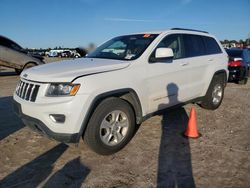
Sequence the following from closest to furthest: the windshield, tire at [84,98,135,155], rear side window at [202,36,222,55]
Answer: tire at [84,98,135,155] < the windshield < rear side window at [202,36,222,55]

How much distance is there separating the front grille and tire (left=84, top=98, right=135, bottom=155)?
2.79 ft

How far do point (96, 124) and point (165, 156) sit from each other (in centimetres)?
114

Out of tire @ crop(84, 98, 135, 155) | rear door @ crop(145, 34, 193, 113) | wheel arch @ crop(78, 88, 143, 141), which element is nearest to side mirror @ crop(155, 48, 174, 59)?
rear door @ crop(145, 34, 193, 113)

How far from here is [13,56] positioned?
504 inches

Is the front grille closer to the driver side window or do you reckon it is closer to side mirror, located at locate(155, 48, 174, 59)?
side mirror, located at locate(155, 48, 174, 59)

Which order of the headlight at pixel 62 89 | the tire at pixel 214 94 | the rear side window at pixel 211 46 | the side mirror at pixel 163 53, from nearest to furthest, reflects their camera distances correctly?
the headlight at pixel 62 89, the side mirror at pixel 163 53, the rear side window at pixel 211 46, the tire at pixel 214 94

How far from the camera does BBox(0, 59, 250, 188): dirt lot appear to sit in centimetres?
312

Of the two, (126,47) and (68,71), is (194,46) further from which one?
(68,71)

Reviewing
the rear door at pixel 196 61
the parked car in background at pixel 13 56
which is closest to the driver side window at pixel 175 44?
the rear door at pixel 196 61

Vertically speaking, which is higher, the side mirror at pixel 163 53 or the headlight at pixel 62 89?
the side mirror at pixel 163 53

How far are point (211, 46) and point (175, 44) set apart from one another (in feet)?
4.97

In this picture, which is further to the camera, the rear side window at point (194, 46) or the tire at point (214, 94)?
the tire at point (214, 94)

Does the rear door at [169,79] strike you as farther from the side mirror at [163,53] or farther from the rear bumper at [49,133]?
the rear bumper at [49,133]

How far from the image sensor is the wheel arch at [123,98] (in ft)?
11.2
